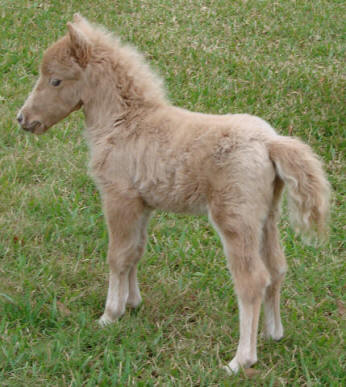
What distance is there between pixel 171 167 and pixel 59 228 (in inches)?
69.9

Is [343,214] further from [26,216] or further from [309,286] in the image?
[26,216]

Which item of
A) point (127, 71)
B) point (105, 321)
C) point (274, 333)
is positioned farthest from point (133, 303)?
point (127, 71)

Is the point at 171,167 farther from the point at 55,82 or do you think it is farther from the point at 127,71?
the point at 55,82

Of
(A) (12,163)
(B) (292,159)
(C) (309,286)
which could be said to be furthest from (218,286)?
(A) (12,163)

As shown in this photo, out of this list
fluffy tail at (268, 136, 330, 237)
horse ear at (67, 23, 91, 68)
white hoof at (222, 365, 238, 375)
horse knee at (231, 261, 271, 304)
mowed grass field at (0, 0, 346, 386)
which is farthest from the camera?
horse ear at (67, 23, 91, 68)

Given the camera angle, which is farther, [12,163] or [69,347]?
[12,163]

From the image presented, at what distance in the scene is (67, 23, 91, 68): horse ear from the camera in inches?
164

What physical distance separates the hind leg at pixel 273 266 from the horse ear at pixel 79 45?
1486mm

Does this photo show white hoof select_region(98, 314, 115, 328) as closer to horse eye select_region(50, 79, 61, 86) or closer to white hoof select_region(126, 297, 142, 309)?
white hoof select_region(126, 297, 142, 309)

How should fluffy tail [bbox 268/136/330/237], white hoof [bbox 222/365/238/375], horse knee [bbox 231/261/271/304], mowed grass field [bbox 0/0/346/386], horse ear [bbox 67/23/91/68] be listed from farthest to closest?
horse ear [bbox 67/23/91/68] → mowed grass field [bbox 0/0/346/386] → white hoof [bbox 222/365/238/375] → horse knee [bbox 231/261/271/304] → fluffy tail [bbox 268/136/330/237]

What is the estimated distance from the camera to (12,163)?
6086 millimetres

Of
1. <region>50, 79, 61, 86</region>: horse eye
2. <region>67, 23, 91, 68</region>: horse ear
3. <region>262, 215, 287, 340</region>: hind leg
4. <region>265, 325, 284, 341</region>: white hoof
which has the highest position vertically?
<region>67, 23, 91, 68</region>: horse ear

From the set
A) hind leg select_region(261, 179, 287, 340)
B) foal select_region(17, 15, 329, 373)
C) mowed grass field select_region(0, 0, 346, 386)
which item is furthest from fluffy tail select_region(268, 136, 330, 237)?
mowed grass field select_region(0, 0, 346, 386)

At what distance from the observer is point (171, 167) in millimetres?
3961
